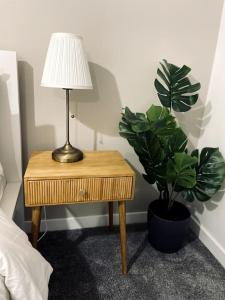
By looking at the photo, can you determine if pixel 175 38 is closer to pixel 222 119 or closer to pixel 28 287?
pixel 222 119

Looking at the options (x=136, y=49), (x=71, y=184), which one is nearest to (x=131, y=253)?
(x=71, y=184)

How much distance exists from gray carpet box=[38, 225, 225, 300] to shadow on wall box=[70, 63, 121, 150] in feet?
2.23

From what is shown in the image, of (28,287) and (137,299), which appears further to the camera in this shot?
(137,299)

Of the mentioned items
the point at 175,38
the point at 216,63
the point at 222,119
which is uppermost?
the point at 175,38

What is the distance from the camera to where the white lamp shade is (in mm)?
1203

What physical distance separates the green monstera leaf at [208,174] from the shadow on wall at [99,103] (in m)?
0.58

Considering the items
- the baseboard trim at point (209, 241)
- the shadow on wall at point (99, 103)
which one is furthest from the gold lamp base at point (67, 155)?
the baseboard trim at point (209, 241)

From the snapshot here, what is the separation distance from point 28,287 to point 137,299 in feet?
2.40

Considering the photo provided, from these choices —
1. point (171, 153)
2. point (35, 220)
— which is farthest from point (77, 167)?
point (171, 153)

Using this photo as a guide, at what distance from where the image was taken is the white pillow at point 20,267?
0.79m

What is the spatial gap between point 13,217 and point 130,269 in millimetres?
736

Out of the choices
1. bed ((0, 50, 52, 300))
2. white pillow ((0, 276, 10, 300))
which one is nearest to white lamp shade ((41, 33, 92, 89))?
bed ((0, 50, 52, 300))

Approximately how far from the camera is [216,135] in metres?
1.69

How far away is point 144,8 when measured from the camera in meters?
1.51
